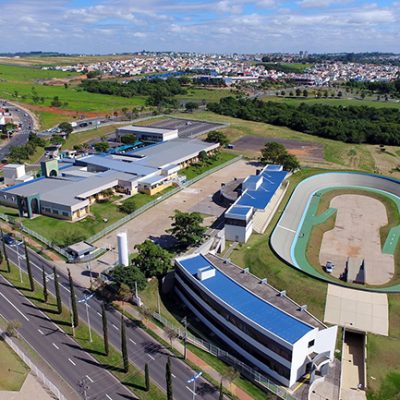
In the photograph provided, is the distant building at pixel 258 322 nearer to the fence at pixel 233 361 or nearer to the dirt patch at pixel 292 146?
the fence at pixel 233 361

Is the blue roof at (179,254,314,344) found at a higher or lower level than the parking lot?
lower

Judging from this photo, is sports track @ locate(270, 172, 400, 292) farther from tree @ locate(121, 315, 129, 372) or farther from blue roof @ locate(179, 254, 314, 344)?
tree @ locate(121, 315, 129, 372)

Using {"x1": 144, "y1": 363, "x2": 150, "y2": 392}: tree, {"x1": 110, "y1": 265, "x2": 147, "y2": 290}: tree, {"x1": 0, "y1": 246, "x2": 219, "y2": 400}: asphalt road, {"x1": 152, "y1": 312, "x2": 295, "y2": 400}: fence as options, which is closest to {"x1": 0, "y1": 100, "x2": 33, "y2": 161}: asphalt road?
{"x1": 110, "y1": 265, "x2": 147, "y2": 290}: tree

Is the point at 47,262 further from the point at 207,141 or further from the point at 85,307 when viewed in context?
the point at 207,141

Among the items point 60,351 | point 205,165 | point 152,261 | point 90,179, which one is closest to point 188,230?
point 152,261

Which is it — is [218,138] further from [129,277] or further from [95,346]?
[95,346]

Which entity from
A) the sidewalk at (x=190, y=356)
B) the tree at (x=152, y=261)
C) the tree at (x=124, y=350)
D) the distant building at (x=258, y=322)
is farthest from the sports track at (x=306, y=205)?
the tree at (x=124, y=350)
